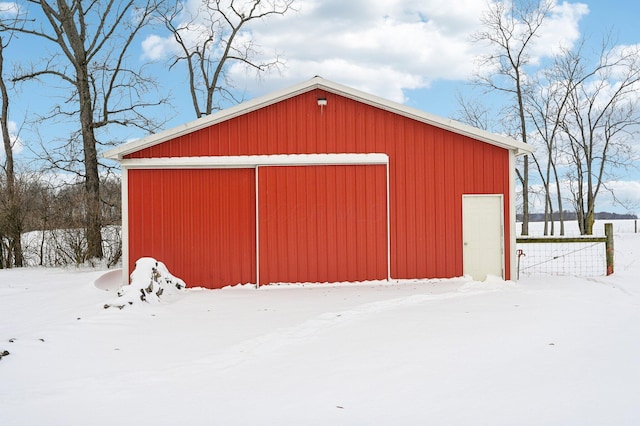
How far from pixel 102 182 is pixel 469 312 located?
13034 mm

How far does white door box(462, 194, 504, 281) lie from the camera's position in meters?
9.67

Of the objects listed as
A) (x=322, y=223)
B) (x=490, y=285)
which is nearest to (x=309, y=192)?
(x=322, y=223)

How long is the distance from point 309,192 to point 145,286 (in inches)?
139

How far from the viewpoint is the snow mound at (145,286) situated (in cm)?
711

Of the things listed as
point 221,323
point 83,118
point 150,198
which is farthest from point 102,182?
point 221,323

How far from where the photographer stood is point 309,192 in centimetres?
952

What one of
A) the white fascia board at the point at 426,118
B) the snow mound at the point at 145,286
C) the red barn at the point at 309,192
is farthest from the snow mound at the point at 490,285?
the snow mound at the point at 145,286

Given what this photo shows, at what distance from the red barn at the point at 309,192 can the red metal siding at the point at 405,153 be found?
0.02 metres

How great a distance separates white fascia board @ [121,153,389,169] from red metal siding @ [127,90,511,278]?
0.13m

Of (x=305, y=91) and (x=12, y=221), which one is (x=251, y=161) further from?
(x=12, y=221)

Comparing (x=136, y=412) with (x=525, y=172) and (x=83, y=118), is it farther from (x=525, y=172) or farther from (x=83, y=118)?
(x=525, y=172)

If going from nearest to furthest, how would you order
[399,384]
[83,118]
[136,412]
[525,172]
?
[136,412], [399,384], [83,118], [525,172]

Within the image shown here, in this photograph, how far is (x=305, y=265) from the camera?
31.1 feet

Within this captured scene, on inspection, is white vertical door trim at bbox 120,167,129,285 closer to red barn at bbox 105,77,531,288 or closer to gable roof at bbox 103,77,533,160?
red barn at bbox 105,77,531,288
